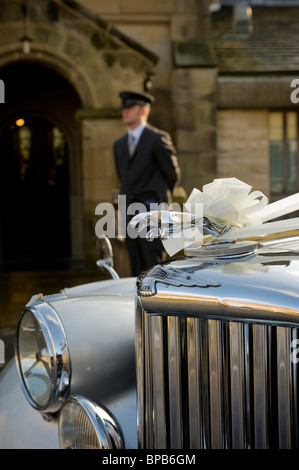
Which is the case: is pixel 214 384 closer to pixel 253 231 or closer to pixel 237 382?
pixel 237 382

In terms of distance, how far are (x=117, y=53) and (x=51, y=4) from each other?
114cm

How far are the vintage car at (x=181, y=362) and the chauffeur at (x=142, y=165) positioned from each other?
361 cm

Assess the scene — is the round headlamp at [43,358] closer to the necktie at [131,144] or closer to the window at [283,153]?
the necktie at [131,144]

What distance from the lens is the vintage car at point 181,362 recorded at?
1.55m

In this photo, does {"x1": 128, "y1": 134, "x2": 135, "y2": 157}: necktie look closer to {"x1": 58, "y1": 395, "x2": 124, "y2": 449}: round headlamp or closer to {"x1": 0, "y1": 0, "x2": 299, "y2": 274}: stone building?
{"x1": 0, "y1": 0, "x2": 299, "y2": 274}: stone building

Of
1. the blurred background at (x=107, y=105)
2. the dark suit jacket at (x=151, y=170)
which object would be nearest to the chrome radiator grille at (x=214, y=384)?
the dark suit jacket at (x=151, y=170)

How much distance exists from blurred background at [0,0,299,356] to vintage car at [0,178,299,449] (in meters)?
6.27

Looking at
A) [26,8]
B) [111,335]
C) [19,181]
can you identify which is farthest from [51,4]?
[111,335]

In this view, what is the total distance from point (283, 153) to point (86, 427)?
36.2 feet

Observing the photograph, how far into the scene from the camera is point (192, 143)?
11273 mm

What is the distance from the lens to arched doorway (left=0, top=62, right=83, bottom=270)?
11.5m

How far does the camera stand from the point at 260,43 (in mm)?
12930

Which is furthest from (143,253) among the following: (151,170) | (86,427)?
(86,427)
